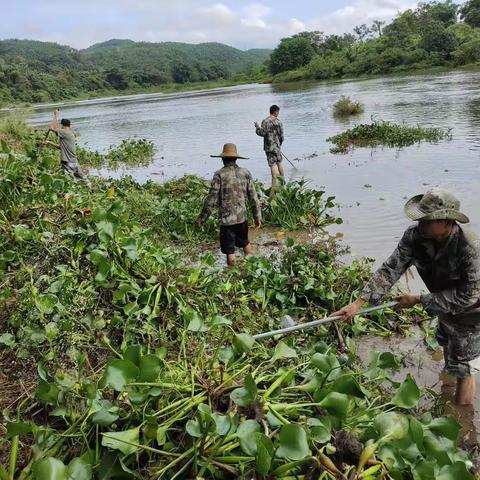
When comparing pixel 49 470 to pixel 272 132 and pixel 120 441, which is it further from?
pixel 272 132

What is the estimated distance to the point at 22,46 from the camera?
183m

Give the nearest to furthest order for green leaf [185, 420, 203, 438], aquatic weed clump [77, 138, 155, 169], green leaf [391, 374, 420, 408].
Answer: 1. green leaf [185, 420, 203, 438]
2. green leaf [391, 374, 420, 408]
3. aquatic weed clump [77, 138, 155, 169]

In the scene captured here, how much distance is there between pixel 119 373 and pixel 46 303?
145 cm

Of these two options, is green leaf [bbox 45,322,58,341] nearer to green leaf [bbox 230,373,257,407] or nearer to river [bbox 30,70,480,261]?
green leaf [bbox 230,373,257,407]

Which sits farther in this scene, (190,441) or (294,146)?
(294,146)

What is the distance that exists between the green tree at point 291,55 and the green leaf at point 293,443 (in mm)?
93220

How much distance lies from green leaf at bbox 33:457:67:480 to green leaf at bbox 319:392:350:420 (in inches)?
46.0

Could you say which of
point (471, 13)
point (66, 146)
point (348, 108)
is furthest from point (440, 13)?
point (66, 146)

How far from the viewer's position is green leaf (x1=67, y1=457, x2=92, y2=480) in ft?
6.50

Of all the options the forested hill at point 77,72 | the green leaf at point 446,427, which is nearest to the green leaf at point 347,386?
the green leaf at point 446,427

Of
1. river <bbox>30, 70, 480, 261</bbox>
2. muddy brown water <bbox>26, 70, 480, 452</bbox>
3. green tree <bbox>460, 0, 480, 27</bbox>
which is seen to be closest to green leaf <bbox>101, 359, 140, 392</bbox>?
muddy brown water <bbox>26, 70, 480, 452</bbox>

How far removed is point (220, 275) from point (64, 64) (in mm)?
168176

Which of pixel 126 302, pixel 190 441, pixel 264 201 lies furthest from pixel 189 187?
pixel 190 441

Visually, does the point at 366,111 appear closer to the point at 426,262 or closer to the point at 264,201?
the point at 264,201
